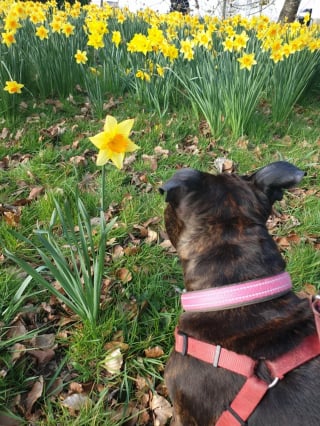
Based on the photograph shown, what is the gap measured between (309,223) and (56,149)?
111 inches

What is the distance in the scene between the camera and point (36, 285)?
234cm

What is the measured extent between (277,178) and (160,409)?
4.48ft

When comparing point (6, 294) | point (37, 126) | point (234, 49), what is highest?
point (234, 49)

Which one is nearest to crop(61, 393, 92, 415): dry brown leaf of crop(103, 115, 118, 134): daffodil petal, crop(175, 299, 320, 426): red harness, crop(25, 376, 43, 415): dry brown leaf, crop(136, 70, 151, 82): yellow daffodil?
crop(25, 376, 43, 415): dry brown leaf

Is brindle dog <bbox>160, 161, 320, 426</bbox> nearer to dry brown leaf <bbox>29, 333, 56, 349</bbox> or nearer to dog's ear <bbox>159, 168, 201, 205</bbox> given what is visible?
dog's ear <bbox>159, 168, 201, 205</bbox>

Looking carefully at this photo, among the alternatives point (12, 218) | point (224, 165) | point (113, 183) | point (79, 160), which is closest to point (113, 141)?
point (12, 218)

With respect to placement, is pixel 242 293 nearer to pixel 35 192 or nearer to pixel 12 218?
pixel 12 218

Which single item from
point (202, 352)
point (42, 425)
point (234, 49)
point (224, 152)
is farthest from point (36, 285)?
point (234, 49)

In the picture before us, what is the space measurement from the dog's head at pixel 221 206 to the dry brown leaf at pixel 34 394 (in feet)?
3.60

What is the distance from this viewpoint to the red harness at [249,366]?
1.12m

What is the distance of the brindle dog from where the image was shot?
113cm

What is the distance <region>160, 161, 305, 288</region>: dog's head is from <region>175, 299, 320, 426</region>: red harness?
0.35 m

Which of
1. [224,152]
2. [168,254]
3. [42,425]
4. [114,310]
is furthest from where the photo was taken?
[224,152]

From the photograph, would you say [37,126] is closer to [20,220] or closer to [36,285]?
[20,220]
